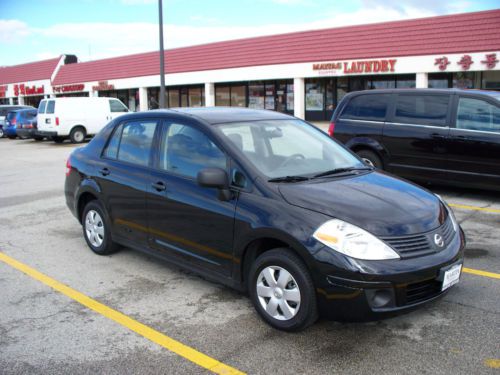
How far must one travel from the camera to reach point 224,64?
3284cm

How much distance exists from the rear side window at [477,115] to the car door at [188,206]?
524 cm

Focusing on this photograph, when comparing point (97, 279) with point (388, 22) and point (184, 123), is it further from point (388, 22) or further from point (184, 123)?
point (388, 22)

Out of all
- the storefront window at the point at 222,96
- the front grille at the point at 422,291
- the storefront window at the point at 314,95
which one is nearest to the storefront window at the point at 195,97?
the storefront window at the point at 222,96

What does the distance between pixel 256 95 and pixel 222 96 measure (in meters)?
3.03

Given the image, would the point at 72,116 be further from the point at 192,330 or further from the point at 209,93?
the point at 192,330

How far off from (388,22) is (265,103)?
10.5m

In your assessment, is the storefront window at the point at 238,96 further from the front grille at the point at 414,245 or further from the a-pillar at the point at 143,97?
the front grille at the point at 414,245

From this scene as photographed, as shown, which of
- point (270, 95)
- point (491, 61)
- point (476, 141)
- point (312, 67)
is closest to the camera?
point (476, 141)

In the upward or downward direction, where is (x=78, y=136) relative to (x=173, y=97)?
downward

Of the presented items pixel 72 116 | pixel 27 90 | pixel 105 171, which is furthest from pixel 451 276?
pixel 27 90

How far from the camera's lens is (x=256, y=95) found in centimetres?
3434

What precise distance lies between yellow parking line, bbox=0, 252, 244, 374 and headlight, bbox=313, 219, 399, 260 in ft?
3.37

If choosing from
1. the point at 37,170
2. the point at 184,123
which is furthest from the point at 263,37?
the point at 184,123

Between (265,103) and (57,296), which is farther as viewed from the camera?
(265,103)
